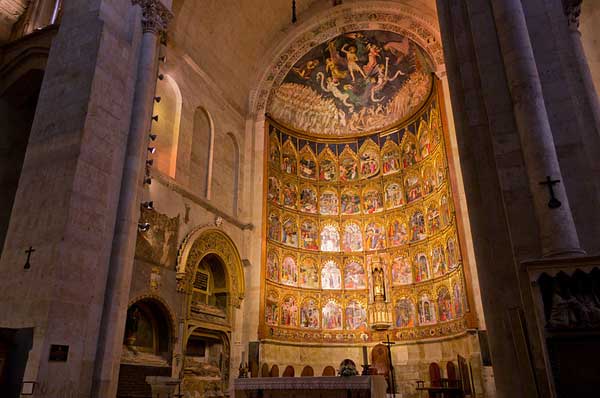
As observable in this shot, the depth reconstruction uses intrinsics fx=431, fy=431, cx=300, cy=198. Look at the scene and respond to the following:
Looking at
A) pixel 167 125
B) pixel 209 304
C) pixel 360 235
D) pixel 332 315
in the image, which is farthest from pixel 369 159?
pixel 209 304

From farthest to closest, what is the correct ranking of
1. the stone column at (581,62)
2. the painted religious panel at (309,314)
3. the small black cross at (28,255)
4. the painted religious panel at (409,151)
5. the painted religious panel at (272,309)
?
the painted religious panel at (409,151), the painted religious panel at (309,314), the painted religious panel at (272,309), the small black cross at (28,255), the stone column at (581,62)

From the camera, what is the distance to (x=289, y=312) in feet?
63.5

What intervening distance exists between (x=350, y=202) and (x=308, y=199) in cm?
217

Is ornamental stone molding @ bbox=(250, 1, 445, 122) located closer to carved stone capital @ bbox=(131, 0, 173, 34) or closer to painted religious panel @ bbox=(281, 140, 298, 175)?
painted religious panel @ bbox=(281, 140, 298, 175)

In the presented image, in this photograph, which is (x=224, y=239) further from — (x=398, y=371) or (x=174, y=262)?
(x=398, y=371)

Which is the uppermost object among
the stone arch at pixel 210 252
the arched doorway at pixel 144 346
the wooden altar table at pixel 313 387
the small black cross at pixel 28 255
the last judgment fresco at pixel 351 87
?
the last judgment fresco at pixel 351 87

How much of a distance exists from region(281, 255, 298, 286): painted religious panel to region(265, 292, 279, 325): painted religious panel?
40.0 inches

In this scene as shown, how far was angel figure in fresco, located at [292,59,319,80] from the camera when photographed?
72.3 ft

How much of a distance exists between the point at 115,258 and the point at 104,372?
2265 mm

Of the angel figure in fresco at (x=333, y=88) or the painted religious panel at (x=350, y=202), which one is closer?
the painted religious panel at (x=350, y=202)

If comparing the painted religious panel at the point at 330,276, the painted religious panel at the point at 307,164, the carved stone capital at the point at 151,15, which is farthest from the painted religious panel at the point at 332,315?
the carved stone capital at the point at 151,15

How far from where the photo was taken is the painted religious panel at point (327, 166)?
2266cm

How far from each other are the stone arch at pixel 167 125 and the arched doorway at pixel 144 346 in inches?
185

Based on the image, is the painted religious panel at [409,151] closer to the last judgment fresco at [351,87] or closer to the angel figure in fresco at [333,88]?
the last judgment fresco at [351,87]
